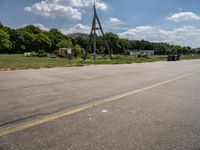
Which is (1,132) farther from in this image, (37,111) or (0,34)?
(0,34)

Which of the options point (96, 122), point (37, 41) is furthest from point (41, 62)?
point (37, 41)

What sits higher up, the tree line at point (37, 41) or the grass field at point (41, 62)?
the tree line at point (37, 41)

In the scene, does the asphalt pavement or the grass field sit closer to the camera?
the asphalt pavement

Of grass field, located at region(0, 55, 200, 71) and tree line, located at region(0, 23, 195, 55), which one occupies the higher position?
tree line, located at region(0, 23, 195, 55)

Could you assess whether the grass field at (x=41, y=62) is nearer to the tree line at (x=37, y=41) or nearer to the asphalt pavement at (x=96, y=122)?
the asphalt pavement at (x=96, y=122)

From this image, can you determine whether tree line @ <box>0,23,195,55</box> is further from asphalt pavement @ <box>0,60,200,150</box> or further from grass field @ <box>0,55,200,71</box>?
asphalt pavement @ <box>0,60,200,150</box>

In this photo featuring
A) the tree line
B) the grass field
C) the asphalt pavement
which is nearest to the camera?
the asphalt pavement

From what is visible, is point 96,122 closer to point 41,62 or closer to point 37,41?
point 41,62

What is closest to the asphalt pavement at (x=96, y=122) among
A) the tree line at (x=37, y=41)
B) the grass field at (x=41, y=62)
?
the grass field at (x=41, y=62)

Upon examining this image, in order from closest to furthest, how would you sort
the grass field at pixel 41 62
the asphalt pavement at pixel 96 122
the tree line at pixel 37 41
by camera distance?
the asphalt pavement at pixel 96 122, the grass field at pixel 41 62, the tree line at pixel 37 41

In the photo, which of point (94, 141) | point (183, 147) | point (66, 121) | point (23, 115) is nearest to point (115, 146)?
point (94, 141)

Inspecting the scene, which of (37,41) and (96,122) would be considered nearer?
(96,122)

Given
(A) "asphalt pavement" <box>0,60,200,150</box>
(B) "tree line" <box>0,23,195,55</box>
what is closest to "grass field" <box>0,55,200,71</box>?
(A) "asphalt pavement" <box>0,60,200,150</box>

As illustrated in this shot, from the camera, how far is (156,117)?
466 centimetres
